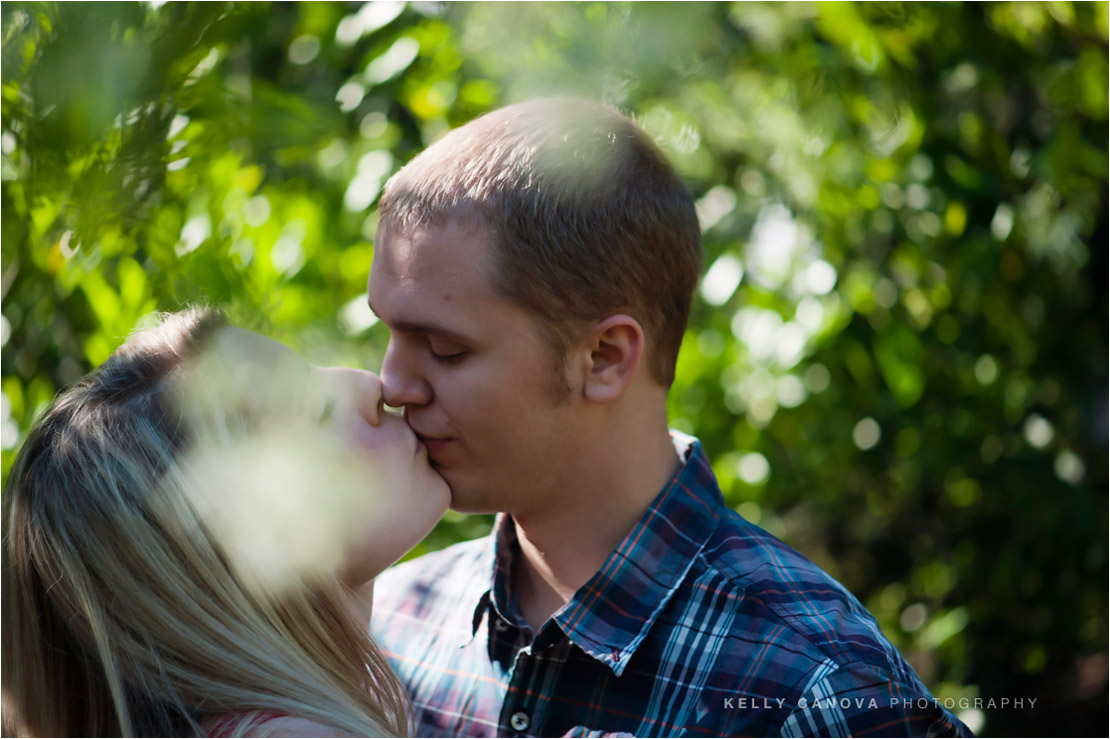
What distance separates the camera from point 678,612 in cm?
165

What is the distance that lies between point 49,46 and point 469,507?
1175 millimetres

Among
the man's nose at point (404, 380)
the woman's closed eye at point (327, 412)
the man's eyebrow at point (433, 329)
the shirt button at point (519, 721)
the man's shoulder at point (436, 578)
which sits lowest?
the man's shoulder at point (436, 578)

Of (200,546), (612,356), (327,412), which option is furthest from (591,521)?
(200,546)

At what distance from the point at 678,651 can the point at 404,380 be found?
66 centimetres

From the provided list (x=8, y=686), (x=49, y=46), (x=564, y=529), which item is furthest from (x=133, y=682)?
(x=49, y=46)

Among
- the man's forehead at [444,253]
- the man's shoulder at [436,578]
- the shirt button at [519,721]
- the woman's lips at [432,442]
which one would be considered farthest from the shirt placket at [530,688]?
the man's forehead at [444,253]

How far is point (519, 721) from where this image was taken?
1663 millimetres

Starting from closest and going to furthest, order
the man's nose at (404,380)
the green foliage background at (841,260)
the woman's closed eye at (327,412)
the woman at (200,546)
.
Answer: the woman at (200,546) < the woman's closed eye at (327,412) < the man's nose at (404,380) < the green foliage background at (841,260)

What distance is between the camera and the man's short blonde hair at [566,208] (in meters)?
1.72

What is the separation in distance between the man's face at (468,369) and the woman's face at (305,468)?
84 millimetres

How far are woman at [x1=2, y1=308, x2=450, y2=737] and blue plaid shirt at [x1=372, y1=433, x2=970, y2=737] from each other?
24cm

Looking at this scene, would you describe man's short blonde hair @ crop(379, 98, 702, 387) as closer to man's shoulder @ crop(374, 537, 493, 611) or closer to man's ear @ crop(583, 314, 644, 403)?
man's ear @ crop(583, 314, 644, 403)

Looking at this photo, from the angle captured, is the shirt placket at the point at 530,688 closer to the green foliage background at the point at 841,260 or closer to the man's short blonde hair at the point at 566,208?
the man's short blonde hair at the point at 566,208

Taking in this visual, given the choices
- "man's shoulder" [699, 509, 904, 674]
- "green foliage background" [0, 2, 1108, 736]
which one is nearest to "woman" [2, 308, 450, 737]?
Result: "green foliage background" [0, 2, 1108, 736]
